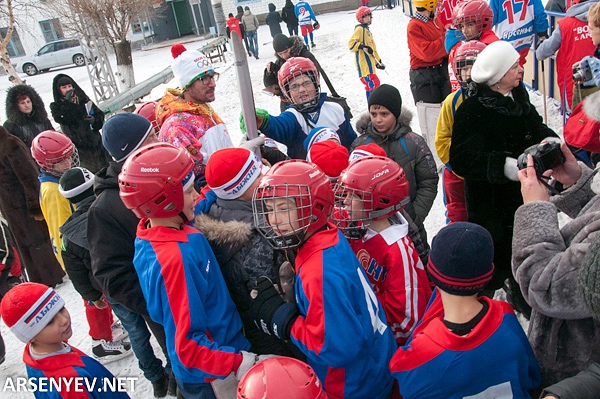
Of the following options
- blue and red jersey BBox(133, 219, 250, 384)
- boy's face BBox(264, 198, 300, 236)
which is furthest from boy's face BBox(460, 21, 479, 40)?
blue and red jersey BBox(133, 219, 250, 384)

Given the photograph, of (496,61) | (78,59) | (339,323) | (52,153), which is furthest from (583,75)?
(78,59)

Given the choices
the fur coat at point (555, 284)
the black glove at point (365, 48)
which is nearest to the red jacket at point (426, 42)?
the black glove at point (365, 48)

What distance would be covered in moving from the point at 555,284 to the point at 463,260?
1.00 feet

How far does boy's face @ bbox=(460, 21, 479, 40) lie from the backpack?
113 inches

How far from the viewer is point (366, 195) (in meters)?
2.32

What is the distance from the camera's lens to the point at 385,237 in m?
2.29

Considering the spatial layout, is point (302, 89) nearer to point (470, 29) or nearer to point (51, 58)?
point (470, 29)

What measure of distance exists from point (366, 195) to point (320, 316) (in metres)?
0.76

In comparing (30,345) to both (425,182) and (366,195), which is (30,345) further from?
(425,182)

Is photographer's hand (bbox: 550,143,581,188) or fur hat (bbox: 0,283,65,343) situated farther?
fur hat (bbox: 0,283,65,343)

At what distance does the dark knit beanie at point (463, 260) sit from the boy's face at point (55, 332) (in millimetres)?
2103

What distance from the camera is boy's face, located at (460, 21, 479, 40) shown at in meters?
4.59

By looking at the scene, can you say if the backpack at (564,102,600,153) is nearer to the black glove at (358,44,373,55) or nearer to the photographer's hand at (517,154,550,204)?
→ the photographer's hand at (517,154,550,204)

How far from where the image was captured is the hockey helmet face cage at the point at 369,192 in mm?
2311
